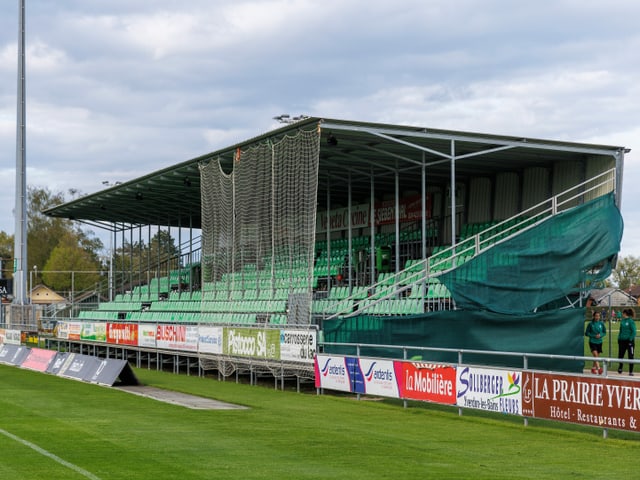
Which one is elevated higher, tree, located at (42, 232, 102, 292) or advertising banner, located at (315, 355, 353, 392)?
tree, located at (42, 232, 102, 292)

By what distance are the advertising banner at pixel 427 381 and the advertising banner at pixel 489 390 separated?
0.28 m

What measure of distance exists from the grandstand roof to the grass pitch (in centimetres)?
840

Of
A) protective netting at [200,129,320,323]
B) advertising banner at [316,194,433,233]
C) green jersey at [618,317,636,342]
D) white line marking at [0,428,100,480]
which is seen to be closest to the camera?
white line marking at [0,428,100,480]

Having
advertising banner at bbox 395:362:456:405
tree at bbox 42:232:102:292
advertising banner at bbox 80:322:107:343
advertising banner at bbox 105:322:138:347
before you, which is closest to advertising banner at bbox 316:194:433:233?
advertising banner at bbox 105:322:138:347

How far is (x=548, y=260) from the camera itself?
953 inches

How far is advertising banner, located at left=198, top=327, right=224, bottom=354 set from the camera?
2622 cm

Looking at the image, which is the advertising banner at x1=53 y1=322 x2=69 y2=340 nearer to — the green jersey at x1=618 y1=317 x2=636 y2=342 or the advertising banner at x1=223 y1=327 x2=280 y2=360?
the advertising banner at x1=223 y1=327 x2=280 y2=360

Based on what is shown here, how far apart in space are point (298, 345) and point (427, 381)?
5.17 meters

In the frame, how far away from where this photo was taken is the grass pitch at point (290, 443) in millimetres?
10500

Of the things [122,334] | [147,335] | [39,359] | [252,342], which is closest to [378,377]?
[252,342]

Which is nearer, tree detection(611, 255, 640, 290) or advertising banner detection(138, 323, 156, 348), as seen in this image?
advertising banner detection(138, 323, 156, 348)

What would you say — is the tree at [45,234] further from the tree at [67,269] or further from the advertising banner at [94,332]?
the advertising banner at [94,332]

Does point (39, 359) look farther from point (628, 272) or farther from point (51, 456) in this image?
point (628, 272)

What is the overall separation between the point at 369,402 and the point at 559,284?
7510 mm
